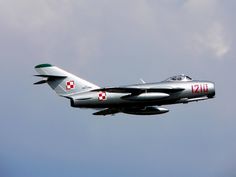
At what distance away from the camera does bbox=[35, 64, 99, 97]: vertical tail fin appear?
61375mm

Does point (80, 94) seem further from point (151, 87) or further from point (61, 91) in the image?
point (151, 87)

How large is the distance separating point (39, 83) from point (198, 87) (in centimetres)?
1401

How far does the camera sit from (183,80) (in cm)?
6109

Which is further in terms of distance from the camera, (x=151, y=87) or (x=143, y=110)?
(x=143, y=110)

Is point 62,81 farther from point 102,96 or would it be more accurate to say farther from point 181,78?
point 181,78

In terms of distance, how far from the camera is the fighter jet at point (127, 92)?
59.5 m

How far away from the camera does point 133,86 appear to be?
198 ft

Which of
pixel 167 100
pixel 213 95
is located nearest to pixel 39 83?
pixel 167 100

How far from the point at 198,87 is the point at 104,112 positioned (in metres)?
10.1

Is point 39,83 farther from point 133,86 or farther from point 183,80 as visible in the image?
point 183,80

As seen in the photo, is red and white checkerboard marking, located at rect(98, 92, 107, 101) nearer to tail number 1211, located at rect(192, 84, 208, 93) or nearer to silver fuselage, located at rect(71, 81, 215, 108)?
silver fuselage, located at rect(71, 81, 215, 108)

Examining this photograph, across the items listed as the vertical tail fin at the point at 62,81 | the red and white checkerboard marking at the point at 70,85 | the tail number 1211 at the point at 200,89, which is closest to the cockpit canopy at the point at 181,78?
the tail number 1211 at the point at 200,89

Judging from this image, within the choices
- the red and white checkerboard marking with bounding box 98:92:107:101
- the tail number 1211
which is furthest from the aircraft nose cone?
the red and white checkerboard marking with bounding box 98:92:107:101

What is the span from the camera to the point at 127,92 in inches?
2349
